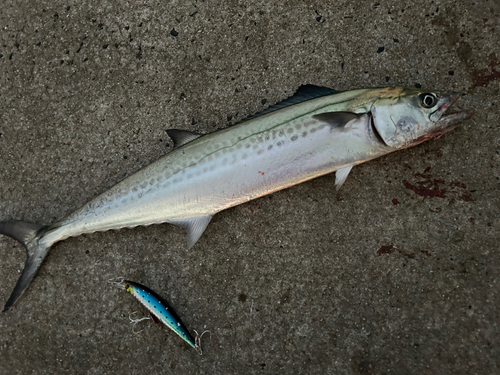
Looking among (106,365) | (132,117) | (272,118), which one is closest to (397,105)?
(272,118)

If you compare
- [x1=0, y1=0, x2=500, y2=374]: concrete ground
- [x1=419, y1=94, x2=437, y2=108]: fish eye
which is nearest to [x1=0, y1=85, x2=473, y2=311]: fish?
[x1=419, y1=94, x2=437, y2=108]: fish eye

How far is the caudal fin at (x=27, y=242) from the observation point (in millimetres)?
2931

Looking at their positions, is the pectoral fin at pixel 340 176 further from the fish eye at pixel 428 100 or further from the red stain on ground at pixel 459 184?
the red stain on ground at pixel 459 184

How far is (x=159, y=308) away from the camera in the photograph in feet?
8.81

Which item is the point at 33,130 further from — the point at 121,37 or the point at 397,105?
the point at 397,105

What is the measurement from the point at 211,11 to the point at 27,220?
276cm

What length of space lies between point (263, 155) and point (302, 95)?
1.99 ft

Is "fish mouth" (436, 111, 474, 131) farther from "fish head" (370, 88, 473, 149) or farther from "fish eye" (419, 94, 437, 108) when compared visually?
"fish eye" (419, 94, 437, 108)

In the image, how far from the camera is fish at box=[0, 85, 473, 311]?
230 centimetres

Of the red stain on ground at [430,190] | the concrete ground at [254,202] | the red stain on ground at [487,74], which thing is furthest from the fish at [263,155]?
the red stain on ground at [487,74]

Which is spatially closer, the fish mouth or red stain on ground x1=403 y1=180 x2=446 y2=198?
the fish mouth

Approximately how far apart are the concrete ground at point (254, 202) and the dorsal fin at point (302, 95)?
0.34 m

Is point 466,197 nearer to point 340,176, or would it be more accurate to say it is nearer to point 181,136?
point 340,176

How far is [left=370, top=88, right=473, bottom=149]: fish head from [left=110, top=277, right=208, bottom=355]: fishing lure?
7.29 ft
